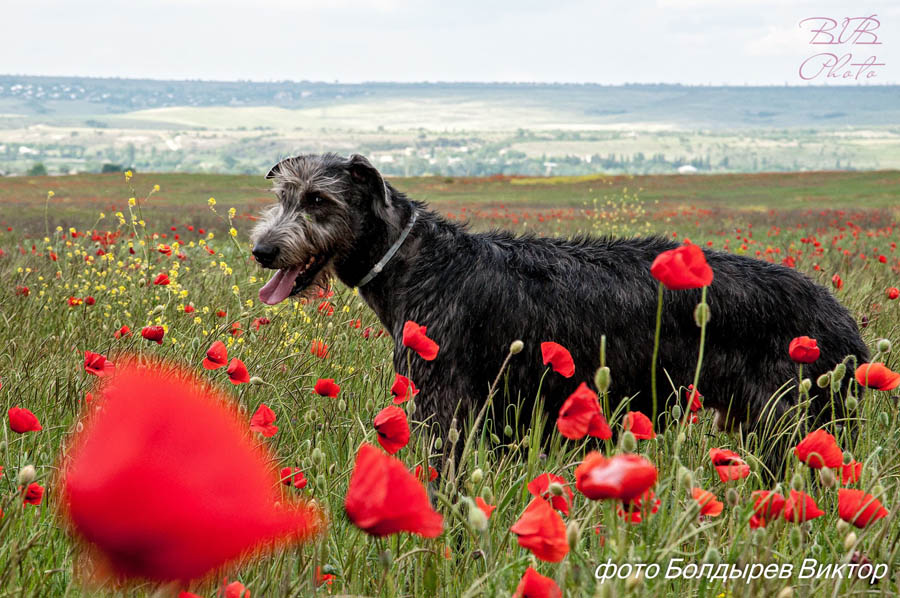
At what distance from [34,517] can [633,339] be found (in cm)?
310

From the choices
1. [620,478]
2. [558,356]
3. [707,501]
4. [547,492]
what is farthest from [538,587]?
[558,356]

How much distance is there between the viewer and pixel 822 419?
14.1ft

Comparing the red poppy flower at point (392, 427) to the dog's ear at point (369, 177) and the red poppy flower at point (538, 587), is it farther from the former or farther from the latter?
the dog's ear at point (369, 177)

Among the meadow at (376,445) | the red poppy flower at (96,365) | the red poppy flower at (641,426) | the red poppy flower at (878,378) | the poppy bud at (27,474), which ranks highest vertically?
the red poppy flower at (878,378)

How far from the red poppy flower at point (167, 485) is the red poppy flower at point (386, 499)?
560 mm

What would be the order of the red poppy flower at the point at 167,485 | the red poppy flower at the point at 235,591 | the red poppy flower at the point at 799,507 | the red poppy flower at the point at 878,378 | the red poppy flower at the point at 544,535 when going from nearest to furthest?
the red poppy flower at the point at 167,485 → the red poppy flower at the point at 544,535 → the red poppy flower at the point at 235,591 → the red poppy flower at the point at 799,507 → the red poppy flower at the point at 878,378

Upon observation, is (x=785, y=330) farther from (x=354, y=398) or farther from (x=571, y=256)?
(x=354, y=398)

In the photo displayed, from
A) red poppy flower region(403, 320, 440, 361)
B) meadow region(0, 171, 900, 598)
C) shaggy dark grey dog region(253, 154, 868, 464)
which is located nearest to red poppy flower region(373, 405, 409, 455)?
meadow region(0, 171, 900, 598)

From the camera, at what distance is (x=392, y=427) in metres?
2.26

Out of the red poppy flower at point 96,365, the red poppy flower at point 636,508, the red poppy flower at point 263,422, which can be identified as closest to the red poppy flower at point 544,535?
the red poppy flower at point 636,508

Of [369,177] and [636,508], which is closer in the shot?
[636,508]

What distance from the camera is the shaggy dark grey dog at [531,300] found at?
433 cm

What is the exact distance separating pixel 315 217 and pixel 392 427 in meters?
2.57

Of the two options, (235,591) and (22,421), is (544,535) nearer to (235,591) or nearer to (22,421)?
(235,591)
